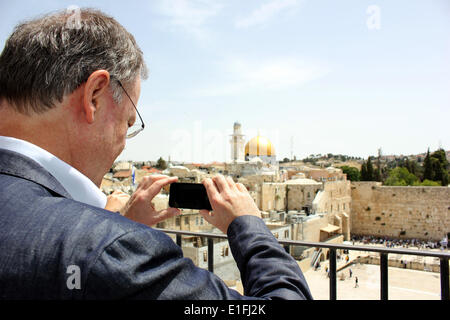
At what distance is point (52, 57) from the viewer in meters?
0.77

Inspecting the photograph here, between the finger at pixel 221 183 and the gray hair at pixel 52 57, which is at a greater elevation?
the gray hair at pixel 52 57

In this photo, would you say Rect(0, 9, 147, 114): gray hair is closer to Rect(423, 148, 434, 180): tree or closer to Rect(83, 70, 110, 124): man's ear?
Rect(83, 70, 110, 124): man's ear

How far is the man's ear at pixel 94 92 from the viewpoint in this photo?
2.54ft

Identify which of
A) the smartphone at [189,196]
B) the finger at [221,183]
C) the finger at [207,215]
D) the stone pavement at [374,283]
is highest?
the finger at [221,183]

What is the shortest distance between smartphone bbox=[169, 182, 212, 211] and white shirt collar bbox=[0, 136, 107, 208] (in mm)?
334

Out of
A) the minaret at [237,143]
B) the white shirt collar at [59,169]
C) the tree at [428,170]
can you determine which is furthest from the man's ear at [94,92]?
the tree at [428,170]

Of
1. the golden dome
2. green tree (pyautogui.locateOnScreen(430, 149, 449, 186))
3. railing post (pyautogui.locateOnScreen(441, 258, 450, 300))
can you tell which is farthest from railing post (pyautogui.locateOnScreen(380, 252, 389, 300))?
green tree (pyautogui.locateOnScreen(430, 149, 449, 186))

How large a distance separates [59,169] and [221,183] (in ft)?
1.31

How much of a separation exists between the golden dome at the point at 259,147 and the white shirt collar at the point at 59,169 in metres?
34.8

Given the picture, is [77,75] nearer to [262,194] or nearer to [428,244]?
[262,194]

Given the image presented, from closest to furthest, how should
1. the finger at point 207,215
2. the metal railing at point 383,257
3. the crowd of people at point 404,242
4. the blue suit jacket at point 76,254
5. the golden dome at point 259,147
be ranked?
the blue suit jacket at point 76,254 → the finger at point 207,215 → the metal railing at point 383,257 → the crowd of people at point 404,242 → the golden dome at point 259,147

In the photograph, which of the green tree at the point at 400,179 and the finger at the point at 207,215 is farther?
the green tree at the point at 400,179

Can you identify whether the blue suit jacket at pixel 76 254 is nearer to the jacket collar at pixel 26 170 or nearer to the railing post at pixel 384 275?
the jacket collar at pixel 26 170
